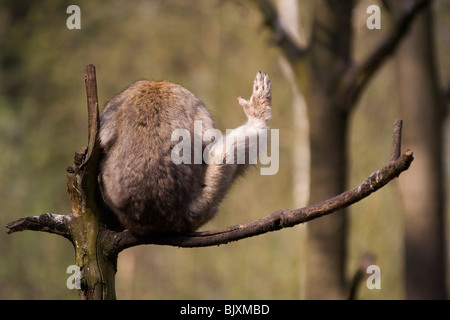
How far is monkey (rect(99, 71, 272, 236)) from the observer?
3.68 metres

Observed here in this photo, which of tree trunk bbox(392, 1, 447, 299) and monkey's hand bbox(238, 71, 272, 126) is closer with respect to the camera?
monkey's hand bbox(238, 71, 272, 126)

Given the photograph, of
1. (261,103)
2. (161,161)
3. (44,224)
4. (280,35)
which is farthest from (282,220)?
(280,35)

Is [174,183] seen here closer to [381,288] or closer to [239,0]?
[239,0]

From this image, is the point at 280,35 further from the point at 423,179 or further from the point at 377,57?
the point at 423,179

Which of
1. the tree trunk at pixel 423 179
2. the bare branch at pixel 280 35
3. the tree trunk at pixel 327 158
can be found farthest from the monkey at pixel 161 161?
the tree trunk at pixel 423 179

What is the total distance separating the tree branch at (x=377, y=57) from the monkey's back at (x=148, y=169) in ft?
7.35

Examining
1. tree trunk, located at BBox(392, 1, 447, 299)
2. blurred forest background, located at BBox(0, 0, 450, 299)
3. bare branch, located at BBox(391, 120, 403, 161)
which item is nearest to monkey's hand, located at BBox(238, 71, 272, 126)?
bare branch, located at BBox(391, 120, 403, 161)

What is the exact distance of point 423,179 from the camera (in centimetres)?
707

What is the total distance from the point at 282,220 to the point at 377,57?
9.12 feet

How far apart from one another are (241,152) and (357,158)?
7366 millimetres

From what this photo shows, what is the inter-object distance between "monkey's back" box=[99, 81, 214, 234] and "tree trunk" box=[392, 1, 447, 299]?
149 inches

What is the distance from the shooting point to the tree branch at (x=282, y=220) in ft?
9.72

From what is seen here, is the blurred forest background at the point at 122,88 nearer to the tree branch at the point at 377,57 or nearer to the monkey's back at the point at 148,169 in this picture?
the tree branch at the point at 377,57

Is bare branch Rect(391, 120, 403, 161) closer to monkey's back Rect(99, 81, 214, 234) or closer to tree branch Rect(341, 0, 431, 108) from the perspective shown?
monkey's back Rect(99, 81, 214, 234)
